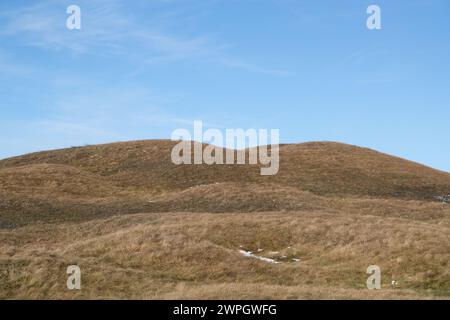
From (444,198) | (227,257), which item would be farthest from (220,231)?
(444,198)

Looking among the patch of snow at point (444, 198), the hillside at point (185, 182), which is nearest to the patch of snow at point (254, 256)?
the hillside at point (185, 182)

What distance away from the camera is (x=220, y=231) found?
3309cm

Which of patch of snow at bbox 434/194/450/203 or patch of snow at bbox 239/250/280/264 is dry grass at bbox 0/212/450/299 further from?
patch of snow at bbox 434/194/450/203

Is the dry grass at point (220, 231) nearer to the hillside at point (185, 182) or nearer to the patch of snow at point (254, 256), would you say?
the hillside at point (185, 182)

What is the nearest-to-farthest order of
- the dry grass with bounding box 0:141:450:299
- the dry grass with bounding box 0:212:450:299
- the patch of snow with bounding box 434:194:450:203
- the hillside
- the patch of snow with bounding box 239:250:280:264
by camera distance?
the dry grass with bounding box 0:212:450:299 < the dry grass with bounding box 0:141:450:299 < the patch of snow with bounding box 239:250:280:264 < the hillside < the patch of snow with bounding box 434:194:450:203

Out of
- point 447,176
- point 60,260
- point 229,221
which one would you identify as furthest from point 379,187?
point 60,260

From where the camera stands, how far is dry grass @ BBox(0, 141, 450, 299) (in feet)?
66.2

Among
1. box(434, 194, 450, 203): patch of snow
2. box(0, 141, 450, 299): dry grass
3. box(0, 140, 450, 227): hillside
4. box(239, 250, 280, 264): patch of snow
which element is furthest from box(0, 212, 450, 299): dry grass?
box(434, 194, 450, 203): patch of snow

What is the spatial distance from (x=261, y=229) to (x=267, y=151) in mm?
Result: 44929

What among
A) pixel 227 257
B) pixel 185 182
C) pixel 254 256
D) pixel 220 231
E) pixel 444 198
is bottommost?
pixel 254 256

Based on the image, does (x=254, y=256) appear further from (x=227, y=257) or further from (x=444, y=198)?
(x=444, y=198)

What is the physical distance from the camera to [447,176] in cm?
7181

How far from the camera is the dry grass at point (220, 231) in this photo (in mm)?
20188
